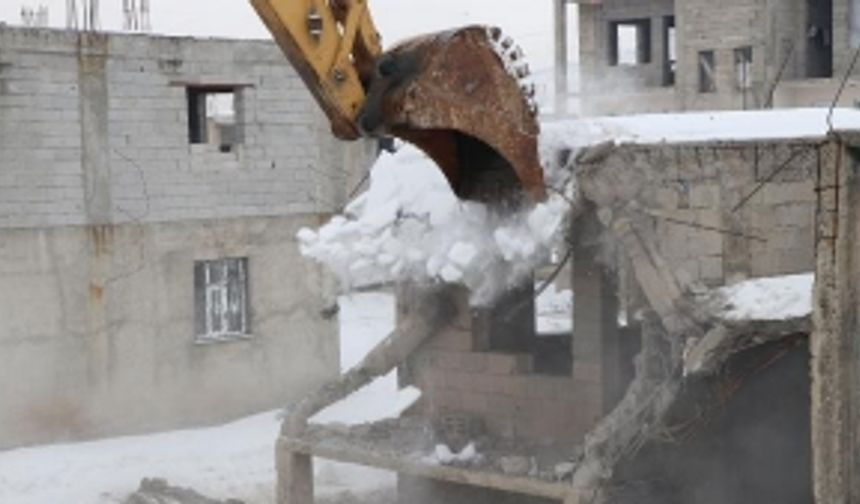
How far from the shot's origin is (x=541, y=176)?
10664 millimetres

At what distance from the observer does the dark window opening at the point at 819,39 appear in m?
31.2

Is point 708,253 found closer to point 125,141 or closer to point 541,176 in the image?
point 541,176

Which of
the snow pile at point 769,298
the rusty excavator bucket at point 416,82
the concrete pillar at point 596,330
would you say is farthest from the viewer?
the concrete pillar at point 596,330

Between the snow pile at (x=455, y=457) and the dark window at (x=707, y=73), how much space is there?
2084cm

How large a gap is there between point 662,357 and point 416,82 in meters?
3.15

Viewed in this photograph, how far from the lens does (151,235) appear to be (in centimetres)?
1872

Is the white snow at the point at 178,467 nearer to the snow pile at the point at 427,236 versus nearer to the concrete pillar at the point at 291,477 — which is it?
the concrete pillar at the point at 291,477

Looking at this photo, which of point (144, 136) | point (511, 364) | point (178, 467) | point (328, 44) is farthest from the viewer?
point (144, 136)

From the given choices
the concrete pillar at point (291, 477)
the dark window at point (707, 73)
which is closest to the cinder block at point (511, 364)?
the concrete pillar at point (291, 477)

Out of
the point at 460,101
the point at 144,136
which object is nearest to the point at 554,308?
the point at 144,136

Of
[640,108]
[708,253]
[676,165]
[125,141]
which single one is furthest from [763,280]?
[640,108]

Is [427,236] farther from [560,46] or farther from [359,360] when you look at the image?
[560,46]

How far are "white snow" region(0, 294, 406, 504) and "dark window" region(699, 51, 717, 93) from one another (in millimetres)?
14836

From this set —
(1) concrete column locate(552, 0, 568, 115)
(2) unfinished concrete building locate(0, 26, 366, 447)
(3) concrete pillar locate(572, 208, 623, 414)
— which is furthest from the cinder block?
(1) concrete column locate(552, 0, 568, 115)
